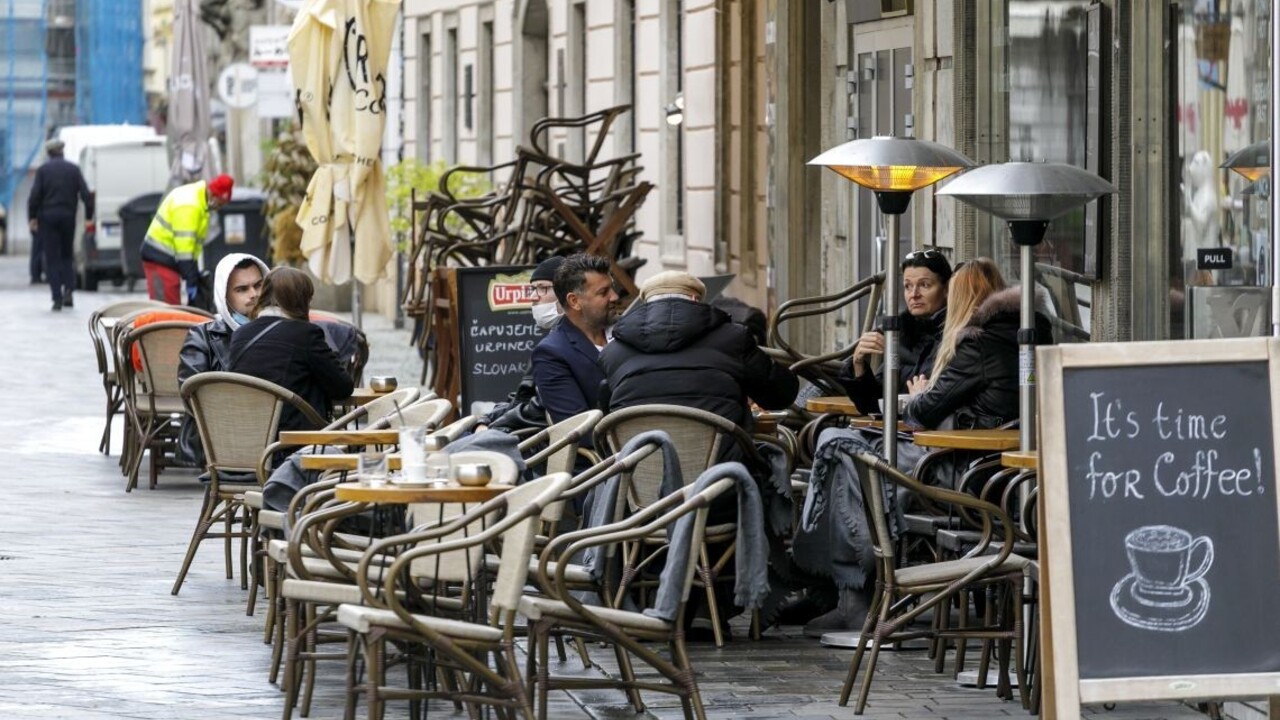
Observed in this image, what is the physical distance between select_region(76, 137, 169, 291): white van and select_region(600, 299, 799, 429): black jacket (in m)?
27.6

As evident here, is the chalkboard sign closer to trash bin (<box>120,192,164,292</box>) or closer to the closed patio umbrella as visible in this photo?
the closed patio umbrella

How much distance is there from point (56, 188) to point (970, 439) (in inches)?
988

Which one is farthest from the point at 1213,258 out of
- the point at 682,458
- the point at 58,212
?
the point at 58,212

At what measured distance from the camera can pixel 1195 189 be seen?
30.2 ft

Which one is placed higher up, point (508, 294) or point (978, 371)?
point (508, 294)

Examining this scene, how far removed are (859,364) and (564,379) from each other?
1.25 m

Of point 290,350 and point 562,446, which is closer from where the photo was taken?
point 562,446

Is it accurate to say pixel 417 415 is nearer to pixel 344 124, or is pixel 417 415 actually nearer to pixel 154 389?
pixel 154 389

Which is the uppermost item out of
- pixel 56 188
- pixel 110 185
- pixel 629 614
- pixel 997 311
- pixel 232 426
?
pixel 110 185

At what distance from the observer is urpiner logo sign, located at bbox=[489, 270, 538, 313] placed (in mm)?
13594

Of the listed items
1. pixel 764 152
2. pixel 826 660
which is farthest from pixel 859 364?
pixel 764 152

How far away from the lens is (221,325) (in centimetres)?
1160

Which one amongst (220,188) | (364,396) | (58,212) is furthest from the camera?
(58,212)

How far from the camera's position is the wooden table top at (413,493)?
23.0 feet
